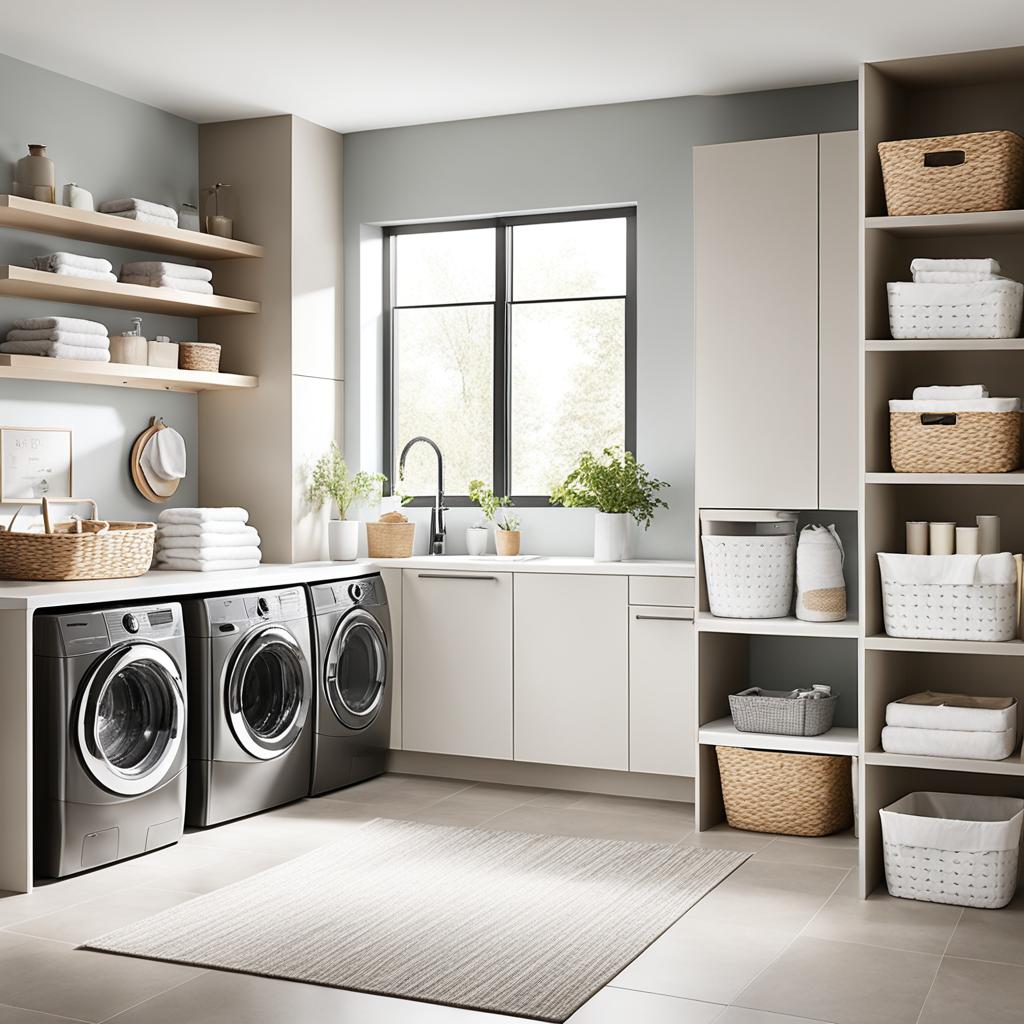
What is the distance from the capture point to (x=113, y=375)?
4605 mm

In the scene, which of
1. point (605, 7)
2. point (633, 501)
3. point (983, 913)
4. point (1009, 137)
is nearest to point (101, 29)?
point (605, 7)

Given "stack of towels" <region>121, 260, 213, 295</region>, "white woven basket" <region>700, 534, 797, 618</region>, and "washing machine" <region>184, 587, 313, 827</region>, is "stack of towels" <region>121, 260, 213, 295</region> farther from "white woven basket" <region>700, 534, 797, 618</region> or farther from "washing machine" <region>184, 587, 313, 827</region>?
"white woven basket" <region>700, 534, 797, 618</region>

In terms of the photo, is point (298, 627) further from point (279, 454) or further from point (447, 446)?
point (447, 446)

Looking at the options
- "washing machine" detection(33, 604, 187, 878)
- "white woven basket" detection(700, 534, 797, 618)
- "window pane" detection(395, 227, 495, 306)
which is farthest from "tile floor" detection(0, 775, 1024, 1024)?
"window pane" detection(395, 227, 495, 306)

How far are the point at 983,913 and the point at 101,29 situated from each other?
3.77 m

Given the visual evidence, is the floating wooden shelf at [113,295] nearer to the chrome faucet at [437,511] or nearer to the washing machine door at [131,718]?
the chrome faucet at [437,511]

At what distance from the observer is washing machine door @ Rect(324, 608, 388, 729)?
15.9 feet

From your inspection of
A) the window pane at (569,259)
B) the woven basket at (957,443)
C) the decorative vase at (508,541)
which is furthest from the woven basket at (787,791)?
the window pane at (569,259)

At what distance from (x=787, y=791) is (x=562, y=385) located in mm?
1945

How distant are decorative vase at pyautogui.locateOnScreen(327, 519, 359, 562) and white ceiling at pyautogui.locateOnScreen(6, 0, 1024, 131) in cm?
166

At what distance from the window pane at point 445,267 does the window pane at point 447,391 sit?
0.20ft

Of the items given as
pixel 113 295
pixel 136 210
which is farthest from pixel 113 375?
pixel 136 210

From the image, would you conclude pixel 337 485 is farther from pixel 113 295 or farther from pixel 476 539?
pixel 113 295

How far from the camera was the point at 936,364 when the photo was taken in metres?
4.27
